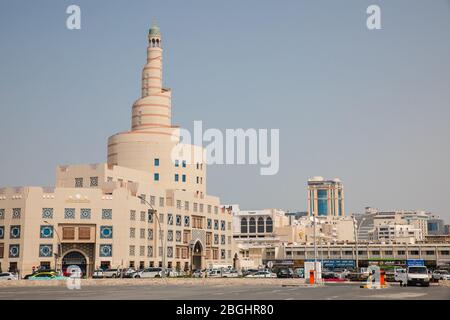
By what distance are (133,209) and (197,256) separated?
1909 centimetres

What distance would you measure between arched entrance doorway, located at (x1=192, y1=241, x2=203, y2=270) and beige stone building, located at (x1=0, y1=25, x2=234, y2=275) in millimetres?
166

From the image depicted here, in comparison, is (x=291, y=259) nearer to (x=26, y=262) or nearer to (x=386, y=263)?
(x=386, y=263)

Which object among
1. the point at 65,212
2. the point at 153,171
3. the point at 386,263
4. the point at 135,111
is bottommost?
the point at 386,263

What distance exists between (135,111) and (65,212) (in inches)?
1059

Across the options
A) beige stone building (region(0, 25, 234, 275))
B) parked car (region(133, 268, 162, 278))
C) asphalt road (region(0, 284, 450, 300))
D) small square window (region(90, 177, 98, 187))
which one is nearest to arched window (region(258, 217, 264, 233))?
beige stone building (region(0, 25, 234, 275))

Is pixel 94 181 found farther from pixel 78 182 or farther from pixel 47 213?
pixel 47 213

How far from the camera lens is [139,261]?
3415 inches

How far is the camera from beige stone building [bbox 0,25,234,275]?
80.8 metres

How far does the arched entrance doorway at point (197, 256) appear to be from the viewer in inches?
3947

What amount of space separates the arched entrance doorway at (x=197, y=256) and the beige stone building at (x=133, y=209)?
17 cm

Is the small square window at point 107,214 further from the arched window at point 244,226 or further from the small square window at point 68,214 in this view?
the arched window at point 244,226
